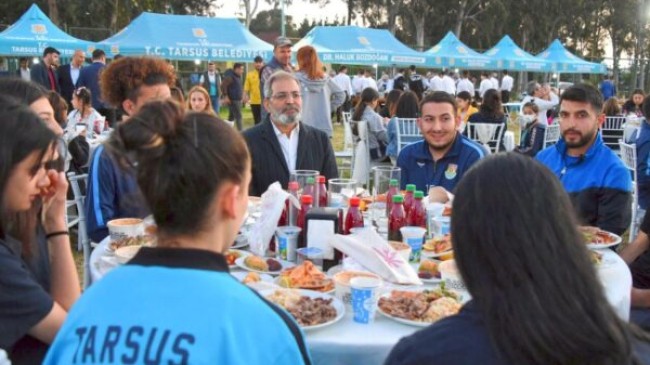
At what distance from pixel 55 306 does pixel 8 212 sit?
1.11 ft

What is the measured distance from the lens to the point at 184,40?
14352 millimetres

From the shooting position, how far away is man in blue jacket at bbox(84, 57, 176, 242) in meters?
3.01

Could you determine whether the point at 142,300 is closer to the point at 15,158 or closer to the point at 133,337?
the point at 133,337

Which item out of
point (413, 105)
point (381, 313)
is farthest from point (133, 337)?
point (413, 105)

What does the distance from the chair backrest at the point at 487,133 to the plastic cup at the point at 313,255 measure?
591 centimetres

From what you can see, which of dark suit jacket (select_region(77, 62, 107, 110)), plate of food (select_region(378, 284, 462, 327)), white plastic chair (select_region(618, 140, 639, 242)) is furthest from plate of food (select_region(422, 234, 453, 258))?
dark suit jacket (select_region(77, 62, 107, 110))

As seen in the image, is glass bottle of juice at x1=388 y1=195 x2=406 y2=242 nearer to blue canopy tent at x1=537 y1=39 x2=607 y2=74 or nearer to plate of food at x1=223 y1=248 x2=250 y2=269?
plate of food at x1=223 y1=248 x2=250 y2=269

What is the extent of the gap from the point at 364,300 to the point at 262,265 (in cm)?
58

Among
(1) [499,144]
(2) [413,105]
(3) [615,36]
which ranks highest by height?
(3) [615,36]

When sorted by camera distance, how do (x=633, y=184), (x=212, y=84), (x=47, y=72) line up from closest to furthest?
(x=633, y=184)
(x=47, y=72)
(x=212, y=84)

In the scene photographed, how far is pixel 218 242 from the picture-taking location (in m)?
1.28

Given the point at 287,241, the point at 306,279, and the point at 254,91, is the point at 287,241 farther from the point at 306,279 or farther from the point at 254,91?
the point at 254,91

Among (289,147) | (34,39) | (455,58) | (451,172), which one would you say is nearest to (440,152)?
(451,172)

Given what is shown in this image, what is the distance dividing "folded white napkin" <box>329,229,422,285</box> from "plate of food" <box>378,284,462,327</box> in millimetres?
129
